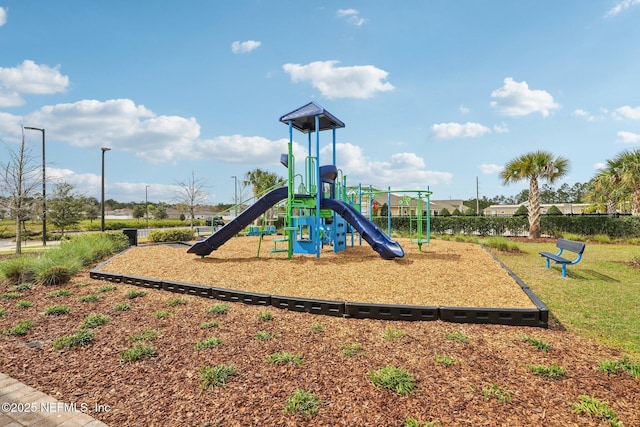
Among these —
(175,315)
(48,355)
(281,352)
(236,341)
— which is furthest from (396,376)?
(48,355)

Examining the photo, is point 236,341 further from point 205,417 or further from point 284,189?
point 284,189

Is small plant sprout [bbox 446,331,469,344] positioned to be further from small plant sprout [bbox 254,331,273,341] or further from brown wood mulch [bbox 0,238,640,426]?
small plant sprout [bbox 254,331,273,341]

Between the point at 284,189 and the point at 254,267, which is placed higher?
the point at 284,189

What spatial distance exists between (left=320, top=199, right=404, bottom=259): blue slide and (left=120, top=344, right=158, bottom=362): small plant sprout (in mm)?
6123

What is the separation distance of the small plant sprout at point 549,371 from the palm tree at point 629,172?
699 inches

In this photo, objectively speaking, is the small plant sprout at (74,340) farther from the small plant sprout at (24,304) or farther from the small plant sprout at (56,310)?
the small plant sprout at (24,304)

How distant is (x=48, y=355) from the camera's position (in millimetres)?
3936

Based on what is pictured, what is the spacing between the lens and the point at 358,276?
7.11 meters

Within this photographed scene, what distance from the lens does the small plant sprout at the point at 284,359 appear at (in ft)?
11.4

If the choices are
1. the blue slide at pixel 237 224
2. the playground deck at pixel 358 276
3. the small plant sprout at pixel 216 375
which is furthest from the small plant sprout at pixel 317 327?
the blue slide at pixel 237 224

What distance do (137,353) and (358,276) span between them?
446 cm

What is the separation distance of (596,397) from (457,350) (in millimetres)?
1225

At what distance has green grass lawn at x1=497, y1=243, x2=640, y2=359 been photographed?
4586 millimetres

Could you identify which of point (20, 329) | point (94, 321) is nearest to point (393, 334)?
point (94, 321)
